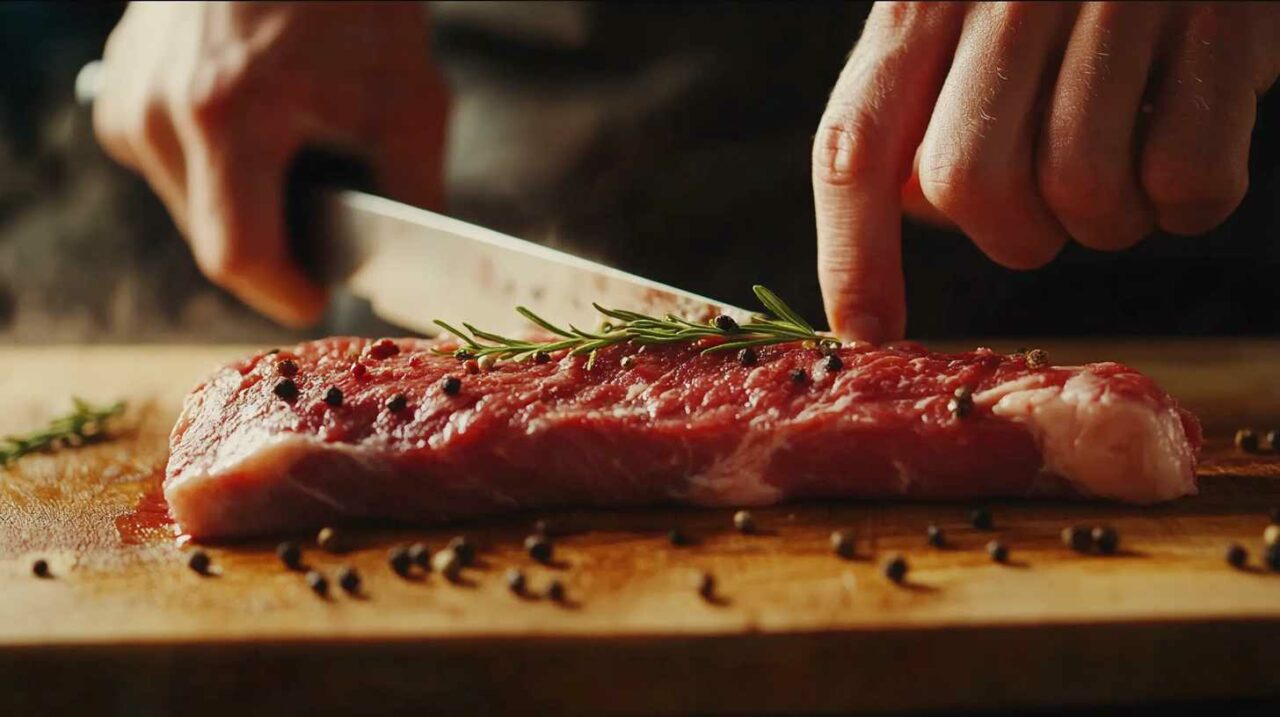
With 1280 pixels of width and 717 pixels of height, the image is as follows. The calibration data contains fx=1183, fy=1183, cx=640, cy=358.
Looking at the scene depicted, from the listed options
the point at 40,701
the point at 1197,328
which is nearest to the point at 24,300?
the point at 40,701

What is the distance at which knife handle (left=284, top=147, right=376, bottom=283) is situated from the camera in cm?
412

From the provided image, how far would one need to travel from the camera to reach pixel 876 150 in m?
2.85

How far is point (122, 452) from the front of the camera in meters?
3.28

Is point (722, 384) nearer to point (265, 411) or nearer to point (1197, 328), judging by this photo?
point (265, 411)

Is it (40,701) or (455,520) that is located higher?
(455,520)

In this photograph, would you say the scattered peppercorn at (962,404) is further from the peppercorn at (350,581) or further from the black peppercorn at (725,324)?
the peppercorn at (350,581)

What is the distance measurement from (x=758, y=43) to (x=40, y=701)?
3282 millimetres

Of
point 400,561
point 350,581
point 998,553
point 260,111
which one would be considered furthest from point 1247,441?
point 260,111

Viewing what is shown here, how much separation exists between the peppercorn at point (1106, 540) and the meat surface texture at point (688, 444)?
249 millimetres

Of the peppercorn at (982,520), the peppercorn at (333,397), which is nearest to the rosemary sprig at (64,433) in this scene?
the peppercorn at (333,397)

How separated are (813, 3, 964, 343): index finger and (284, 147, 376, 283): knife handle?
186cm

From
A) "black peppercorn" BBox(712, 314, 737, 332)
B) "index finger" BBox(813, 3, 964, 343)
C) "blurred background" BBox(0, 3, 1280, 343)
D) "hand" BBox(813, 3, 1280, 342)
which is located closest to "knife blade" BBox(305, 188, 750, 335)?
"black peppercorn" BBox(712, 314, 737, 332)

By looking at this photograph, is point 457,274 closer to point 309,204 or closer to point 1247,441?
point 309,204

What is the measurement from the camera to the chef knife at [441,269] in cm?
318
